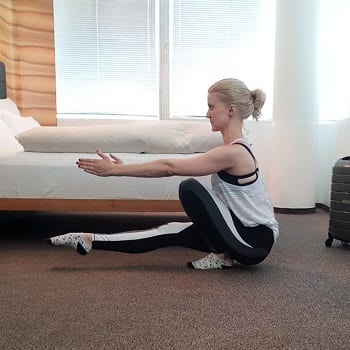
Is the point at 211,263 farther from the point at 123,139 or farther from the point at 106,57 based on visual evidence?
the point at 106,57

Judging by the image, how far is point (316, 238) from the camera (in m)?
2.23

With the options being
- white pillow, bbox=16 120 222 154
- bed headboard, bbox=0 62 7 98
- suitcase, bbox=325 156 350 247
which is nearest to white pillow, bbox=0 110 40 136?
bed headboard, bbox=0 62 7 98

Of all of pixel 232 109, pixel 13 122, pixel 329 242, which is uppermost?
pixel 232 109

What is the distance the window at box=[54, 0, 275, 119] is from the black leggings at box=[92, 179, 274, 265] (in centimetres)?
219

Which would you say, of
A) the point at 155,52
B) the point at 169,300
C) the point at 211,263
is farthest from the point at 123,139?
the point at 155,52

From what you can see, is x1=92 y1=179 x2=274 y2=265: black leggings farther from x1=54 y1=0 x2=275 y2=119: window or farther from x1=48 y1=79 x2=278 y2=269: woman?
x1=54 y1=0 x2=275 y2=119: window

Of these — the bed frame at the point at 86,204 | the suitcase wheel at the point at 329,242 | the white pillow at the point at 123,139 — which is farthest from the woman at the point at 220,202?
the suitcase wheel at the point at 329,242

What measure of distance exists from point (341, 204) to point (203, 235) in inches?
32.3

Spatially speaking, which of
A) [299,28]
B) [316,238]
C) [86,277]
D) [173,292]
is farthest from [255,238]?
[299,28]

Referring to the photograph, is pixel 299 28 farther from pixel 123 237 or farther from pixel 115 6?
pixel 123 237

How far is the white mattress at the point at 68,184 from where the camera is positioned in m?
1.89

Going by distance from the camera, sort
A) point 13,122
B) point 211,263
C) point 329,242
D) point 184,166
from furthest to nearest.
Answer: point 13,122, point 329,242, point 211,263, point 184,166

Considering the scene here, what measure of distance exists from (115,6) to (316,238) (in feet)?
8.87

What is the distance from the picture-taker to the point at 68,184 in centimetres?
189
